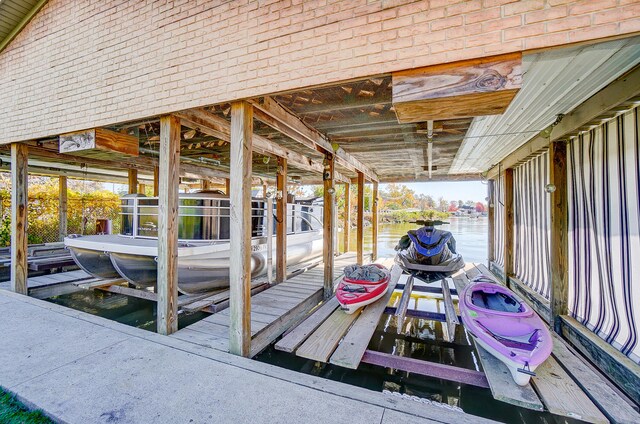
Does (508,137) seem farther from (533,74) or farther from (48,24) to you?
Result: (48,24)

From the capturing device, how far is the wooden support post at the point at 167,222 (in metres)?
3.40

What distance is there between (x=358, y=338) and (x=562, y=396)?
187 cm

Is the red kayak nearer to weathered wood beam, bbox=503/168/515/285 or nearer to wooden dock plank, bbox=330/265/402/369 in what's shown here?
wooden dock plank, bbox=330/265/402/369

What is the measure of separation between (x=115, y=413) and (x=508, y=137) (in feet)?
19.5

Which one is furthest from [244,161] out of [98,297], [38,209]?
[38,209]

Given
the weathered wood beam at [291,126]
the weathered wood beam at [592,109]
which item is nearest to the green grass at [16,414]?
the weathered wood beam at [291,126]

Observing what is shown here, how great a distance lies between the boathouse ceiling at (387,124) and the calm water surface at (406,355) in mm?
2937

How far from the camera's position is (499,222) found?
24.8 feet

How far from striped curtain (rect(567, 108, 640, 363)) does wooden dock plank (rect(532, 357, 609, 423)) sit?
0.79 metres

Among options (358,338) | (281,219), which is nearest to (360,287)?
(358,338)

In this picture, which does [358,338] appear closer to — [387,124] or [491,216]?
Result: [387,124]

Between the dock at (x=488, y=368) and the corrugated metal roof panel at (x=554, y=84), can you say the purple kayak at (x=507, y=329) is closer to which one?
the dock at (x=488, y=368)

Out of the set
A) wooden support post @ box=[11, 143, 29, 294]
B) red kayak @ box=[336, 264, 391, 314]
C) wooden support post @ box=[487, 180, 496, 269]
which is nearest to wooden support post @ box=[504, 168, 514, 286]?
wooden support post @ box=[487, 180, 496, 269]

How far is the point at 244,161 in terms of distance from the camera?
3.01m
